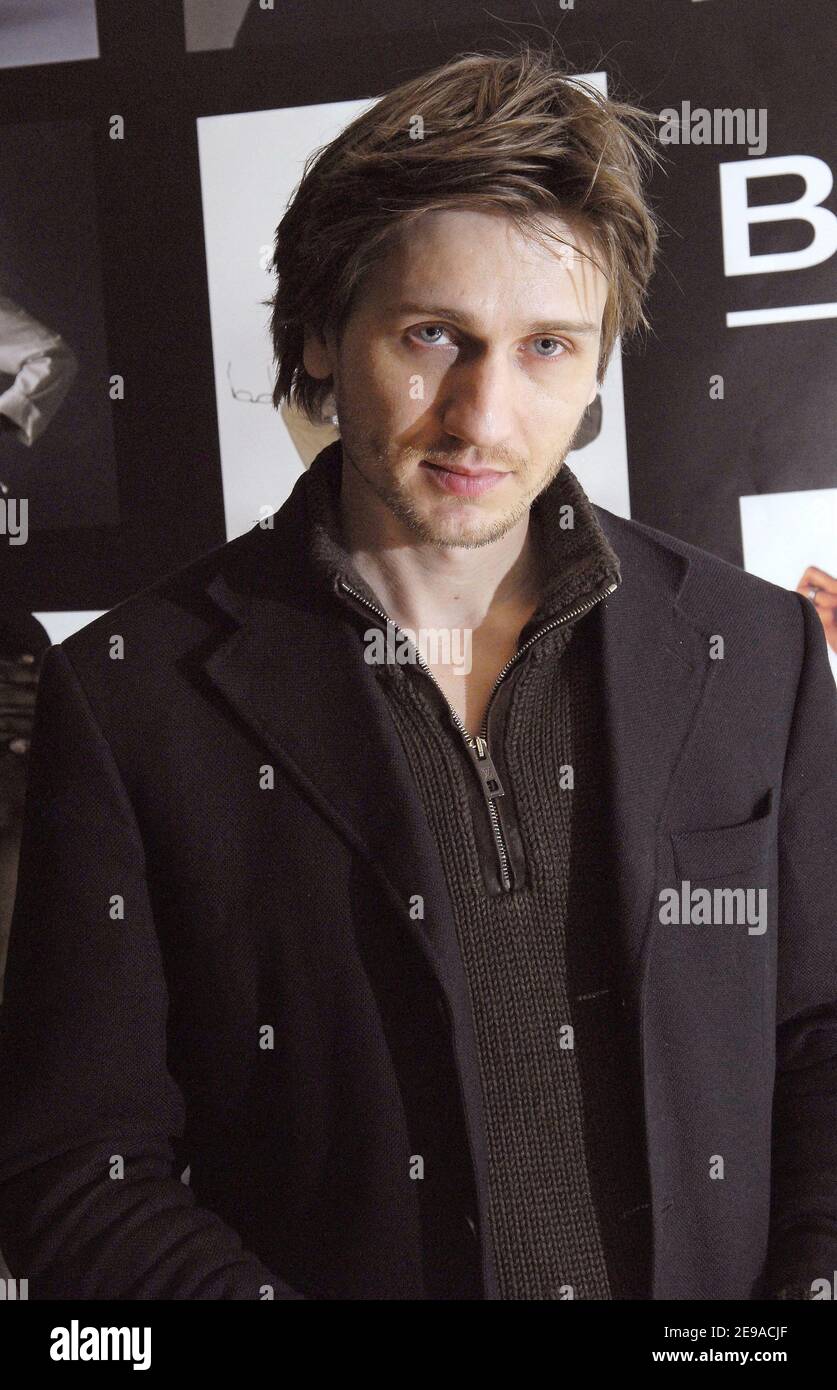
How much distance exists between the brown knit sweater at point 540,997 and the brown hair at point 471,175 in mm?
328

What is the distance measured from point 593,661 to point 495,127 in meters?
0.53

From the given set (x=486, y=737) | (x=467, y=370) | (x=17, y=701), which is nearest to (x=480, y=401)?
(x=467, y=370)

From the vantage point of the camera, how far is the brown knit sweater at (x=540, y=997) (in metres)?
1.05

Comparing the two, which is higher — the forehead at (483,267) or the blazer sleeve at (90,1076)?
the forehead at (483,267)

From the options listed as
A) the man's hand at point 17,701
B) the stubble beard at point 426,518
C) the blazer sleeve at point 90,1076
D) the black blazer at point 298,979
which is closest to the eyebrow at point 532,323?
the stubble beard at point 426,518

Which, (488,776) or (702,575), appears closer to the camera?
(488,776)

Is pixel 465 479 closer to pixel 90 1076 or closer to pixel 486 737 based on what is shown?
pixel 486 737

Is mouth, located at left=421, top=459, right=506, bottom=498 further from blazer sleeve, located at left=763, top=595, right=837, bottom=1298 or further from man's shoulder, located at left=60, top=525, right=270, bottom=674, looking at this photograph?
blazer sleeve, located at left=763, top=595, right=837, bottom=1298

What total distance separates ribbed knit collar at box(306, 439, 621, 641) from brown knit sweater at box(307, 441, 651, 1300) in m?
0.02

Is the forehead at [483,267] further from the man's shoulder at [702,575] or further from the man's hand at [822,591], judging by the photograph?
the man's hand at [822,591]

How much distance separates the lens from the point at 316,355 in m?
1.21

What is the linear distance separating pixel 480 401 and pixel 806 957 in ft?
2.22

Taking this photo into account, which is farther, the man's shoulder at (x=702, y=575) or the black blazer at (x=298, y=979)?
the man's shoulder at (x=702, y=575)

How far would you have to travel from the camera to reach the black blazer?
1040 millimetres
